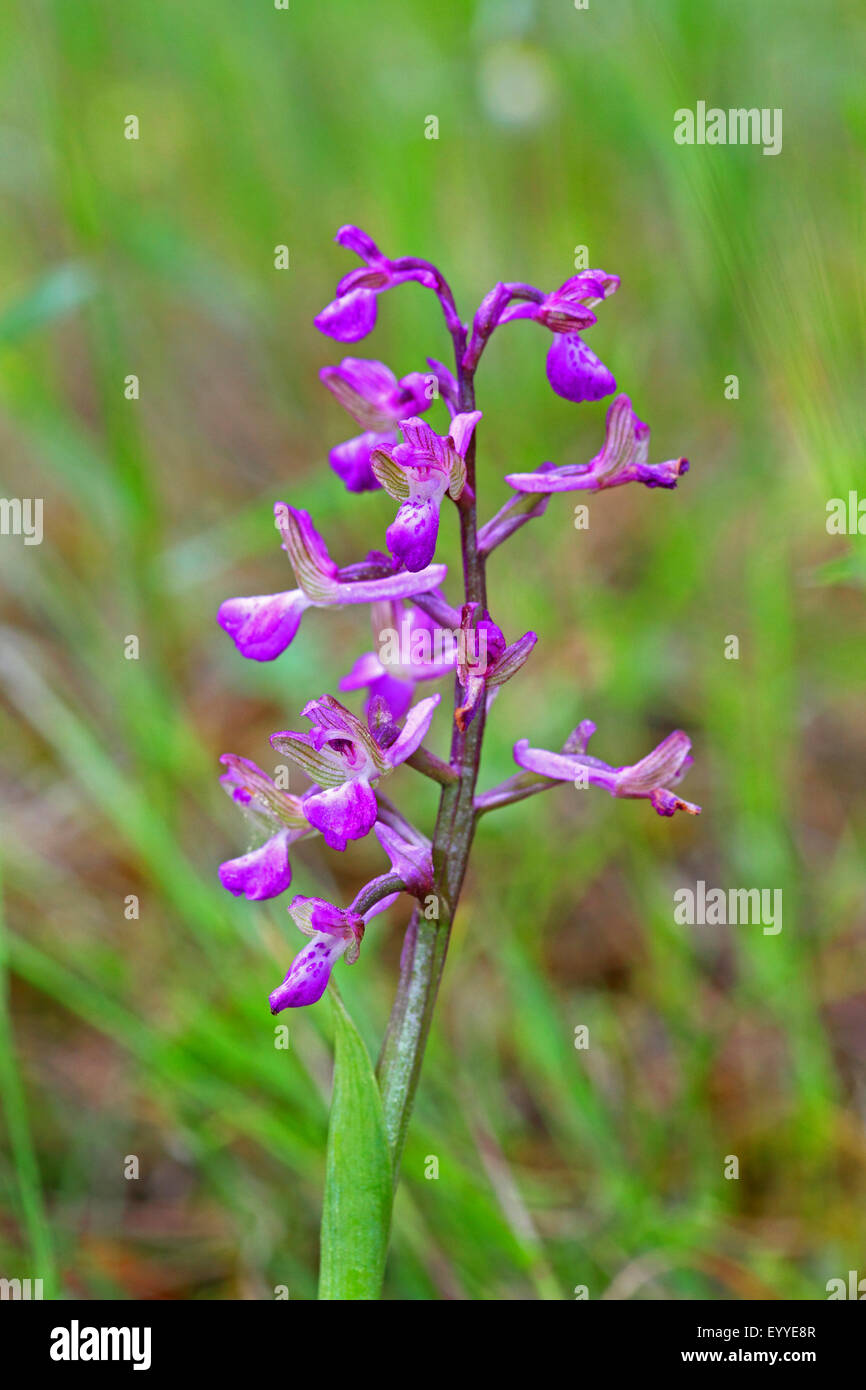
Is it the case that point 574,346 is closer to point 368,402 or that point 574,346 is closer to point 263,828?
point 368,402

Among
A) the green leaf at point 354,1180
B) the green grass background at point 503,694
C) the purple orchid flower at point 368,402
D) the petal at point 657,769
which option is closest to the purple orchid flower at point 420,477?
the purple orchid flower at point 368,402

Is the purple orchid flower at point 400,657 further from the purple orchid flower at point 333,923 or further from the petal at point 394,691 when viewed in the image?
the purple orchid flower at point 333,923

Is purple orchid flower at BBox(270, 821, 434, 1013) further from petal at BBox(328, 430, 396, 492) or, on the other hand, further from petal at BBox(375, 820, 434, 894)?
petal at BBox(328, 430, 396, 492)

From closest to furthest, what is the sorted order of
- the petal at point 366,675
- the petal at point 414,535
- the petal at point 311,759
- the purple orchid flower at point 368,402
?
the petal at point 414,535, the petal at point 311,759, the purple orchid flower at point 368,402, the petal at point 366,675

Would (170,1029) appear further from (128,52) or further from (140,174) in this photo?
(128,52)

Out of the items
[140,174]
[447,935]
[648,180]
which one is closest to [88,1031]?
[447,935]

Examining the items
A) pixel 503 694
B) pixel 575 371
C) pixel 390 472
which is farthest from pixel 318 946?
pixel 503 694
